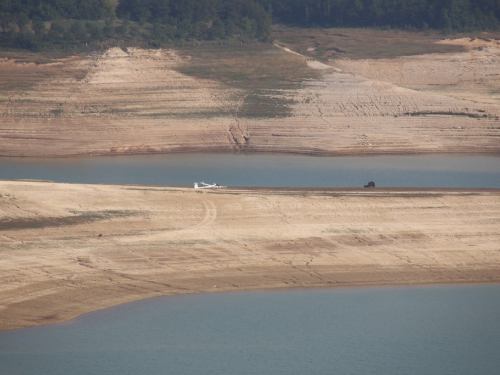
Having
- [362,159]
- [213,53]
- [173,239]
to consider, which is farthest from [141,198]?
[213,53]

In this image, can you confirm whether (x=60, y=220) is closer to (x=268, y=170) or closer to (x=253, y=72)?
(x=268, y=170)

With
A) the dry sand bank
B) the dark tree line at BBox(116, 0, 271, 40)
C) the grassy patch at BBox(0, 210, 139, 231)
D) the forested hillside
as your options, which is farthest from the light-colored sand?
the grassy patch at BBox(0, 210, 139, 231)

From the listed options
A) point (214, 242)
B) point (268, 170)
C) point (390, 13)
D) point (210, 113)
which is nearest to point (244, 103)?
point (210, 113)

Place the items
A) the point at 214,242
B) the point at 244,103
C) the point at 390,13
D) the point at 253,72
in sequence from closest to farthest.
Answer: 1. the point at 214,242
2. the point at 244,103
3. the point at 253,72
4. the point at 390,13

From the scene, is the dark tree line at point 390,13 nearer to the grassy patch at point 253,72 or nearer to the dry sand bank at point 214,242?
the grassy patch at point 253,72

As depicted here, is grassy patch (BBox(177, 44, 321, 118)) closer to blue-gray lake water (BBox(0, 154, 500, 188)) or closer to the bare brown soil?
the bare brown soil

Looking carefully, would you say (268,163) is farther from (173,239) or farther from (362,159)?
(173,239)
